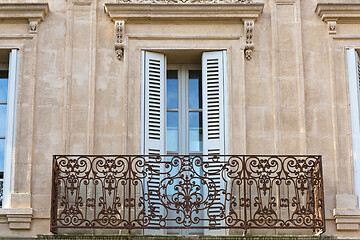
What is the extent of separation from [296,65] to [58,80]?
3407 mm

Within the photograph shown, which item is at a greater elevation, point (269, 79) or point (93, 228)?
point (269, 79)

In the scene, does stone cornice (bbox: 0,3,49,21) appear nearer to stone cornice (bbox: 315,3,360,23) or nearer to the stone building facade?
the stone building facade

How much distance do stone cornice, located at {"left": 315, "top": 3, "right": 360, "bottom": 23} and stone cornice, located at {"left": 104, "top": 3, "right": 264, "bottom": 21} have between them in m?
0.90

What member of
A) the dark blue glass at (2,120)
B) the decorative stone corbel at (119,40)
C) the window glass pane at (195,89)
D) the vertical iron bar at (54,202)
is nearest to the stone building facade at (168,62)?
the decorative stone corbel at (119,40)

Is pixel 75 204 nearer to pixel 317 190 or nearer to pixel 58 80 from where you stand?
pixel 58 80

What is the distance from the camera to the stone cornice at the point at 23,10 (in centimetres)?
1360

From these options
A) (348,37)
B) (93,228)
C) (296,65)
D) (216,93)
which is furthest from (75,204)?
(348,37)

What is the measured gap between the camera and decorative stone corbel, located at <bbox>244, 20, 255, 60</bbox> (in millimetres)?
13602

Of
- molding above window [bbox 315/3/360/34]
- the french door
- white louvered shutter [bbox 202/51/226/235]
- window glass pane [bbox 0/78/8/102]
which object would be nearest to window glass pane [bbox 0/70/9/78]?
window glass pane [bbox 0/78/8/102]

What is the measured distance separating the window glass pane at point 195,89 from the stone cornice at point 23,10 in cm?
238

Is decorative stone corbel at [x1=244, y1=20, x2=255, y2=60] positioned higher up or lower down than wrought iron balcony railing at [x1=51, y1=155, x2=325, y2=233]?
higher up

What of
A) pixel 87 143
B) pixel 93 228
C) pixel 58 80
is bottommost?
pixel 93 228

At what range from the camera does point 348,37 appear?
13633 mm

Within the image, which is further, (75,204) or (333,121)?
(333,121)
